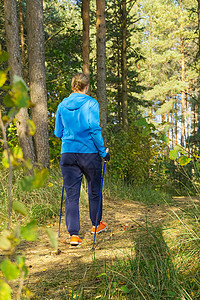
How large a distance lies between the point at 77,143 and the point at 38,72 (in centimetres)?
335

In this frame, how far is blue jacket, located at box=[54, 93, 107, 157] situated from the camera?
3.87 m

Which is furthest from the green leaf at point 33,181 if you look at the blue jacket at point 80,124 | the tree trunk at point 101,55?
the tree trunk at point 101,55

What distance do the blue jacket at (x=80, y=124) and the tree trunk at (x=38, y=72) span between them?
2.81m

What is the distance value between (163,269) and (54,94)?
7.30 metres

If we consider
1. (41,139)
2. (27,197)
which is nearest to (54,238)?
(27,197)

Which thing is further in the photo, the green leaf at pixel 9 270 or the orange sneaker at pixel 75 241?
the orange sneaker at pixel 75 241

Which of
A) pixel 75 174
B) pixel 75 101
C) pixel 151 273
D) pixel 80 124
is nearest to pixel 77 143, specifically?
pixel 80 124

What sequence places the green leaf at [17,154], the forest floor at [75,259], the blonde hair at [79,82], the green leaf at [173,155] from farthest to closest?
1. the blonde hair at [79,82]
2. the forest floor at [75,259]
3. the green leaf at [173,155]
4. the green leaf at [17,154]

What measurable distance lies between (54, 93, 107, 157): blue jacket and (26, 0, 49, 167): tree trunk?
2.81 m

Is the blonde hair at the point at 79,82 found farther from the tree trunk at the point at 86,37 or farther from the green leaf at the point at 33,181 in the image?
the tree trunk at the point at 86,37

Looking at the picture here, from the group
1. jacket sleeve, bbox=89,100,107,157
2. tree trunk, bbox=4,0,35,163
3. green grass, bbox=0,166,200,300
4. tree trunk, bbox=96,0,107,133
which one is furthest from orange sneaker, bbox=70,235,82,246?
tree trunk, bbox=96,0,107,133

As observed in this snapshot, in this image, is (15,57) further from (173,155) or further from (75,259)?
(173,155)

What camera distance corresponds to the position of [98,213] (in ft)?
13.5

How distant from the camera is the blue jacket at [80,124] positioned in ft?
12.7
